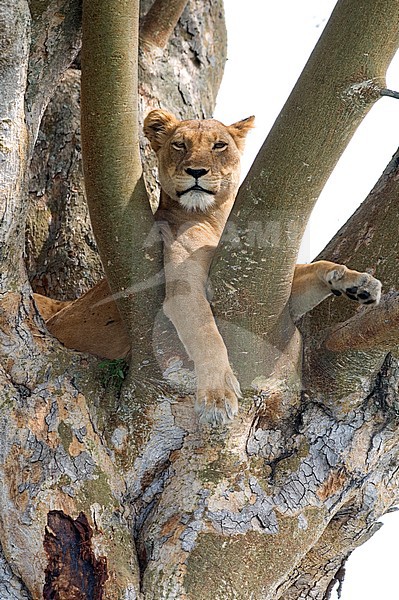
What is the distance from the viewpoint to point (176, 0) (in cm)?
571

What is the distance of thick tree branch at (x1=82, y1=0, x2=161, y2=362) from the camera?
3703mm

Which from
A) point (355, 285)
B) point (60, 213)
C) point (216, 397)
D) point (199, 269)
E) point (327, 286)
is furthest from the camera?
point (60, 213)

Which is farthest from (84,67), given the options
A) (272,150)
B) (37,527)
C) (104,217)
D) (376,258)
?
(37,527)

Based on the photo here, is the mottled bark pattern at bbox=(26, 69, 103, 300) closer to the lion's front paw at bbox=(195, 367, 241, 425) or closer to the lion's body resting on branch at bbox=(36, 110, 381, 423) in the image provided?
the lion's body resting on branch at bbox=(36, 110, 381, 423)

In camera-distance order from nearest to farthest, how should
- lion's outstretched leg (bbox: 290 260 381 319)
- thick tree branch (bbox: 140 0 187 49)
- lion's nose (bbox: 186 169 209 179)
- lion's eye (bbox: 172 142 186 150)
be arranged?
lion's outstretched leg (bbox: 290 260 381 319)
lion's nose (bbox: 186 169 209 179)
lion's eye (bbox: 172 142 186 150)
thick tree branch (bbox: 140 0 187 49)

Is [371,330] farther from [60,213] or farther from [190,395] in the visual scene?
[60,213]

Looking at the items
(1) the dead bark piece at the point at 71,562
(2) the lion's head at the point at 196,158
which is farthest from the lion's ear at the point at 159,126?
(1) the dead bark piece at the point at 71,562

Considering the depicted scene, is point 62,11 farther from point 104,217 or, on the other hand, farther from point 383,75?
point 383,75

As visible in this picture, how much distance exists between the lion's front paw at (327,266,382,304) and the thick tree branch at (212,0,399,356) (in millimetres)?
282

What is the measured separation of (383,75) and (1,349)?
2005 mm

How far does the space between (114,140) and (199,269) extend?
799 millimetres

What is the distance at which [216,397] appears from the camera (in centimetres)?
373

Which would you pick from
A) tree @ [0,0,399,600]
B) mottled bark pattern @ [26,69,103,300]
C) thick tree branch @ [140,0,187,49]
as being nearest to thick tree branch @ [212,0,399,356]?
tree @ [0,0,399,600]

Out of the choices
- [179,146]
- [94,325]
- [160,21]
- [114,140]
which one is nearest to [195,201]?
[179,146]
